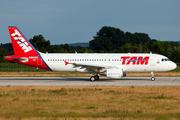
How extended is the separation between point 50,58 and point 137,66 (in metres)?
11.3

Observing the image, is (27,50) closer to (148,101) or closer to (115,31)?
(148,101)

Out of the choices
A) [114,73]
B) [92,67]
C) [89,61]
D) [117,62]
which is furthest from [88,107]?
[89,61]

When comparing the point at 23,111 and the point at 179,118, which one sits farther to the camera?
the point at 23,111

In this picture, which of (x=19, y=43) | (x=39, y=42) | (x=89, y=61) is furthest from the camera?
(x=39, y=42)

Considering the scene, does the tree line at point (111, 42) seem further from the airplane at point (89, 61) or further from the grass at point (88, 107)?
the grass at point (88, 107)

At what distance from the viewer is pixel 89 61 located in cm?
3506

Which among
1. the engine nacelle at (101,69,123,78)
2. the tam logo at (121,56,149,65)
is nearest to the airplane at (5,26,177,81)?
the tam logo at (121,56,149,65)

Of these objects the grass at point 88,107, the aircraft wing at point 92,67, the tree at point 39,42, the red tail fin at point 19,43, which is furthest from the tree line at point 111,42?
the grass at point 88,107

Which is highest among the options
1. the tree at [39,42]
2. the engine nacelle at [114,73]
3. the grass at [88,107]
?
the tree at [39,42]

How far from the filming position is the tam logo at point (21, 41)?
35531 millimetres

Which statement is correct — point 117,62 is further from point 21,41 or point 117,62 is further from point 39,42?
point 39,42

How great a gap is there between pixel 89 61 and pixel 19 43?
31.4 feet

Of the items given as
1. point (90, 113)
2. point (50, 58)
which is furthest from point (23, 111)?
point (50, 58)

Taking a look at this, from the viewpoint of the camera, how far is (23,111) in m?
15.3
